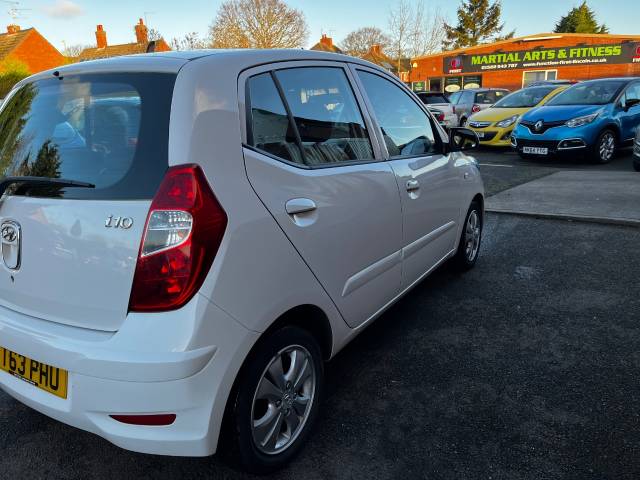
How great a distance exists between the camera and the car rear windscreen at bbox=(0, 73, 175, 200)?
1.70m

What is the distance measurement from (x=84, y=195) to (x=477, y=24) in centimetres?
6059

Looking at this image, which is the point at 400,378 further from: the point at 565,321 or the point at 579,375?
the point at 565,321

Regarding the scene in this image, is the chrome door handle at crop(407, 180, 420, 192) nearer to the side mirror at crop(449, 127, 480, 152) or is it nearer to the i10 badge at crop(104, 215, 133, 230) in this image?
the side mirror at crop(449, 127, 480, 152)

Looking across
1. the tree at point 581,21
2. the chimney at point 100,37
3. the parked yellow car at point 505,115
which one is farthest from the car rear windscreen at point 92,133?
the tree at point 581,21

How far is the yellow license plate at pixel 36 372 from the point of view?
172cm

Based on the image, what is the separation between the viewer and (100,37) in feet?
159

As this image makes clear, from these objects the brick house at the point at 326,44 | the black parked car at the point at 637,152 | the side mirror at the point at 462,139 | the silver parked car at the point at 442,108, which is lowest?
the side mirror at the point at 462,139

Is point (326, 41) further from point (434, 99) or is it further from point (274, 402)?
point (274, 402)

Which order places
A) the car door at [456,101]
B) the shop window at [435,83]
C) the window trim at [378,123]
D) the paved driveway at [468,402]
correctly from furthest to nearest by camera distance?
the shop window at [435,83] < the car door at [456,101] < the window trim at [378,123] < the paved driveway at [468,402]

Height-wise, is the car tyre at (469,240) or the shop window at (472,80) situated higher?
the shop window at (472,80)

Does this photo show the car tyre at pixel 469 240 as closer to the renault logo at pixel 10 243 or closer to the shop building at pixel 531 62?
the renault logo at pixel 10 243

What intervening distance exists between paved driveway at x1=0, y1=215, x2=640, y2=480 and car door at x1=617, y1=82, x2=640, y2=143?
25.1 feet

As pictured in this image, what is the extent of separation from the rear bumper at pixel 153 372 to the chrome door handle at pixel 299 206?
0.49 meters

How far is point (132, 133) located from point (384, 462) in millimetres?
1658
